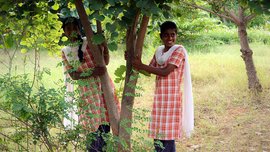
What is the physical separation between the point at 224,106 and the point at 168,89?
127 inches

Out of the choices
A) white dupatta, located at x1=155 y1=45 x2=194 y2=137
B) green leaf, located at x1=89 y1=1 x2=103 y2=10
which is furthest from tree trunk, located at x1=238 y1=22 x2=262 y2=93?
green leaf, located at x1=89 y1=1 x2=103 y2=10

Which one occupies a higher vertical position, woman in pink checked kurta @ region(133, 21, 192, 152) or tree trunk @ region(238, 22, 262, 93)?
tree trunk @ region(238, 22, 262, 93)

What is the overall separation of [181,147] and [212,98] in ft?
7.56

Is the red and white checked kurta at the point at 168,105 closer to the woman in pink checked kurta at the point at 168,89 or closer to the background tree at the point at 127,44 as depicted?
the woman in pink checked kurta at the point at 168,89

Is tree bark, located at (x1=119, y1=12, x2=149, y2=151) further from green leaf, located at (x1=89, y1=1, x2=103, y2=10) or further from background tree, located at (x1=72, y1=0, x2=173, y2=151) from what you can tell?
green leaf, located at (x1=89, y1=1, x2=103, y2=10)

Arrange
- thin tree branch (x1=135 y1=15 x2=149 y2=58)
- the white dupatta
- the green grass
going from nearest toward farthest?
thin tree branch (x1=135 y1=15 x2=149 y2=58)
the white dupatta
the green grass

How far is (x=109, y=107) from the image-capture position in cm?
251

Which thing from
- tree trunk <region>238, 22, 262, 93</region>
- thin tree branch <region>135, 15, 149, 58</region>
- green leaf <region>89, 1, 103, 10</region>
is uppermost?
tree trunk <region>238, 22, 262, 93</region>

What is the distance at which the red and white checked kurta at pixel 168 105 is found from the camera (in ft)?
9.52

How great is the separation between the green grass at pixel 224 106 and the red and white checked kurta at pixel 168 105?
0.39 meters

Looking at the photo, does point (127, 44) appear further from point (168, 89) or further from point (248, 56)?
point (248, 56)

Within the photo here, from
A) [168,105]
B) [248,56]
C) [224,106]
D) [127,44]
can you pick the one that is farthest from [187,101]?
[248,56]

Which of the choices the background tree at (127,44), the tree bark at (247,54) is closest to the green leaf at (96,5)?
the background tree at (127,44)

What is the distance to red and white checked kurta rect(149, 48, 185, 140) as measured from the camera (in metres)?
2.90
